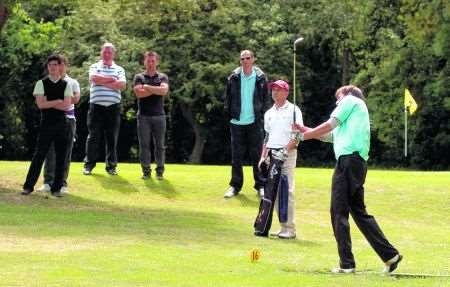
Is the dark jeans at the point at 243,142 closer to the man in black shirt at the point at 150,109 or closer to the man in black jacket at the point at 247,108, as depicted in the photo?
the man in black jacket at the point at 247,108

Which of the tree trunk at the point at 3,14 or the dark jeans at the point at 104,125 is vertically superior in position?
the tree trunk at the point at 3,14

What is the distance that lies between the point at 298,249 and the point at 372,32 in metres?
31.8

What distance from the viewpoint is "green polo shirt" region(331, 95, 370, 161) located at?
38.7 ft

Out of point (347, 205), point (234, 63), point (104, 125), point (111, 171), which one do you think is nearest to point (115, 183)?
point (111, 171)

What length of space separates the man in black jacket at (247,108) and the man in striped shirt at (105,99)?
211 centimetres

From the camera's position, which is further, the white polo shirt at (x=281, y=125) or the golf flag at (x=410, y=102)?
the golf flag at (x=410, y=102)

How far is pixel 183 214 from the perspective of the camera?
55.7 ft

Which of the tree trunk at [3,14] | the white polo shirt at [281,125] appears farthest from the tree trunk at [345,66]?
the white polo shirt at [281,125]

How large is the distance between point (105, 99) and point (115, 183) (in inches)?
60.8

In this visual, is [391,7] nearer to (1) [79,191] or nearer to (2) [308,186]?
(2) [308,186]

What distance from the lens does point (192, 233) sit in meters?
14.8

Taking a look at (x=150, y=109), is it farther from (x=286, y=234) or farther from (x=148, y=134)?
(x=286, y=234)

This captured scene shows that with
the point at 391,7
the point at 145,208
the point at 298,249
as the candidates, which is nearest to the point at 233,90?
the point at 145,208

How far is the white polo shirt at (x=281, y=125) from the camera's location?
49.5 feet
